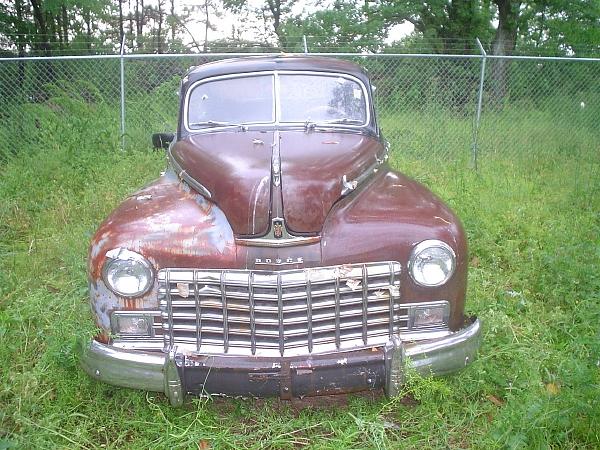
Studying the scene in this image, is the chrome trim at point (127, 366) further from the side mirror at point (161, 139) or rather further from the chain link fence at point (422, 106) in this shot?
the chain link fence at point (422, 106)

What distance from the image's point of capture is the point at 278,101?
3814 mm

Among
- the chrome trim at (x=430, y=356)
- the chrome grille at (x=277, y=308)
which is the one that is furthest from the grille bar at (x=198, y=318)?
the chrome trim at (x=430, y=356)

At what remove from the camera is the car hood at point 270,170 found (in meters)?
2.55

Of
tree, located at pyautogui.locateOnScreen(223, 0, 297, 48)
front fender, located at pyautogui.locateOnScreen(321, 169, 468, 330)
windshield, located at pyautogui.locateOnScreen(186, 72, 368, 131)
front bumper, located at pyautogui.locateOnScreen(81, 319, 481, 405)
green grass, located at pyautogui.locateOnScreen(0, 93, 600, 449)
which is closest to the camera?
front bumper, located at pyautogui.locateOnScreen(81, 319, 481, 405)

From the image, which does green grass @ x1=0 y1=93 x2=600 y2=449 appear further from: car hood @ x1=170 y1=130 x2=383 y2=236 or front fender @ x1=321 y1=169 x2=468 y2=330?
car hood @ x1=170 y1=130 x2=383 y2=236

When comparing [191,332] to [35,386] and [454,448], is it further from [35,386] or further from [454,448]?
[454,448]

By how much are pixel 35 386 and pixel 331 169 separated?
1993 millimetres

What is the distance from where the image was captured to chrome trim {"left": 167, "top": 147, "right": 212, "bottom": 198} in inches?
115

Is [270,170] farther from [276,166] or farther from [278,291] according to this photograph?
[278,291]

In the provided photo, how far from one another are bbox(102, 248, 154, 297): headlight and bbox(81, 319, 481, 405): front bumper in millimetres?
287

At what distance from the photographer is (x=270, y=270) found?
248 cm

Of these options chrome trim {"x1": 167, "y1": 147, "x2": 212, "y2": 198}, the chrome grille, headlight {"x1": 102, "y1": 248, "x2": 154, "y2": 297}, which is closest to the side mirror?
chrome trim {"x1": 167, "y1": 147, "x2": 212, "y2": 198}

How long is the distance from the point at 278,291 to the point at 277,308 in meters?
0.08

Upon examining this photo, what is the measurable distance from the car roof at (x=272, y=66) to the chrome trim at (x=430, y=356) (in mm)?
2236
